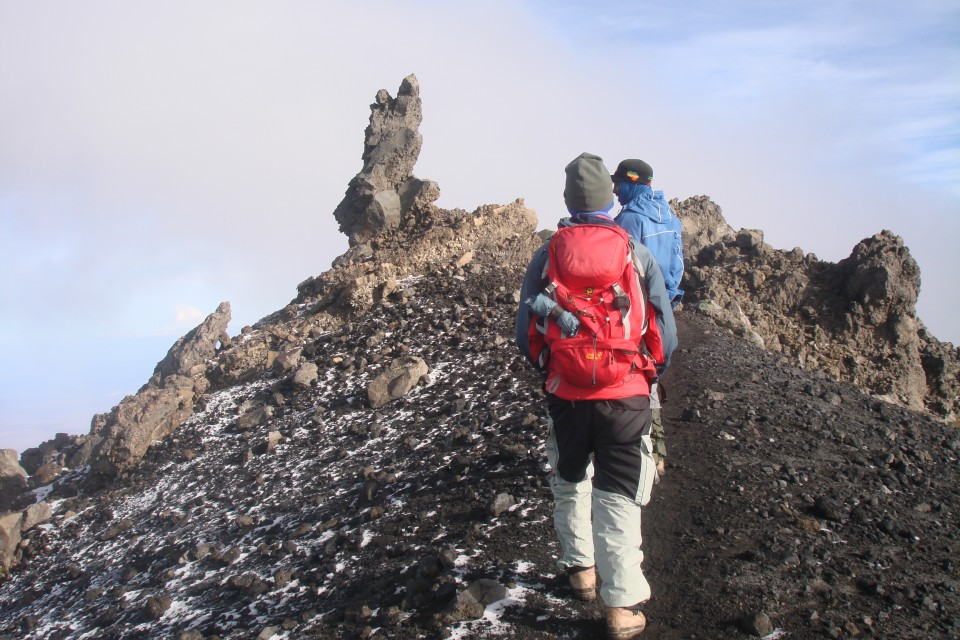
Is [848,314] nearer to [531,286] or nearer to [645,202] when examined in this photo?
[645,202]

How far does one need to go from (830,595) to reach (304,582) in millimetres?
3725

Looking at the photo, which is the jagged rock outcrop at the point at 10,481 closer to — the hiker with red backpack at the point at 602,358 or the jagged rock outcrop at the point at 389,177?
the jagged rock outcrop at the point at 389,177

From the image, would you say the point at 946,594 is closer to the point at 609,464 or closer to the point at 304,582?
the point at 609,464

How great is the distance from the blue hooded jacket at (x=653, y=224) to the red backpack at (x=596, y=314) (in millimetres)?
1627

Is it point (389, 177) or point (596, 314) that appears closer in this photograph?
point (596, 314)

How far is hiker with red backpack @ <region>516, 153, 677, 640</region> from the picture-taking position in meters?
3.94

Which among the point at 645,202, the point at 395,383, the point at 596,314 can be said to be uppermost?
the point at 645,202

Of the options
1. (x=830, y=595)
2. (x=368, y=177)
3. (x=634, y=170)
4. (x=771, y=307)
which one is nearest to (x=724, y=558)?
(x=830, y=595)

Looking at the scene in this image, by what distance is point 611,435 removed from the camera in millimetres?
4066

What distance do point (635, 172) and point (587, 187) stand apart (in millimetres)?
1827

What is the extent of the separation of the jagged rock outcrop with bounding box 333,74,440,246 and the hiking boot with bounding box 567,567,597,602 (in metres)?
10.4

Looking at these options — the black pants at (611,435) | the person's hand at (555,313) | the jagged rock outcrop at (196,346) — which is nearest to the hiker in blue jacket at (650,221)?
the black pants at (611,435)

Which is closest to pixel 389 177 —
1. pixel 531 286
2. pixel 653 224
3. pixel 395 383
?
pixel 395 383

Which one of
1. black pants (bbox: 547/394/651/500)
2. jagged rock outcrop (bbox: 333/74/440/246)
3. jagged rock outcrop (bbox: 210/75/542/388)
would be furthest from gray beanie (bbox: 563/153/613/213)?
jagged rock outcrop (bbox: 333/74/440/246)
